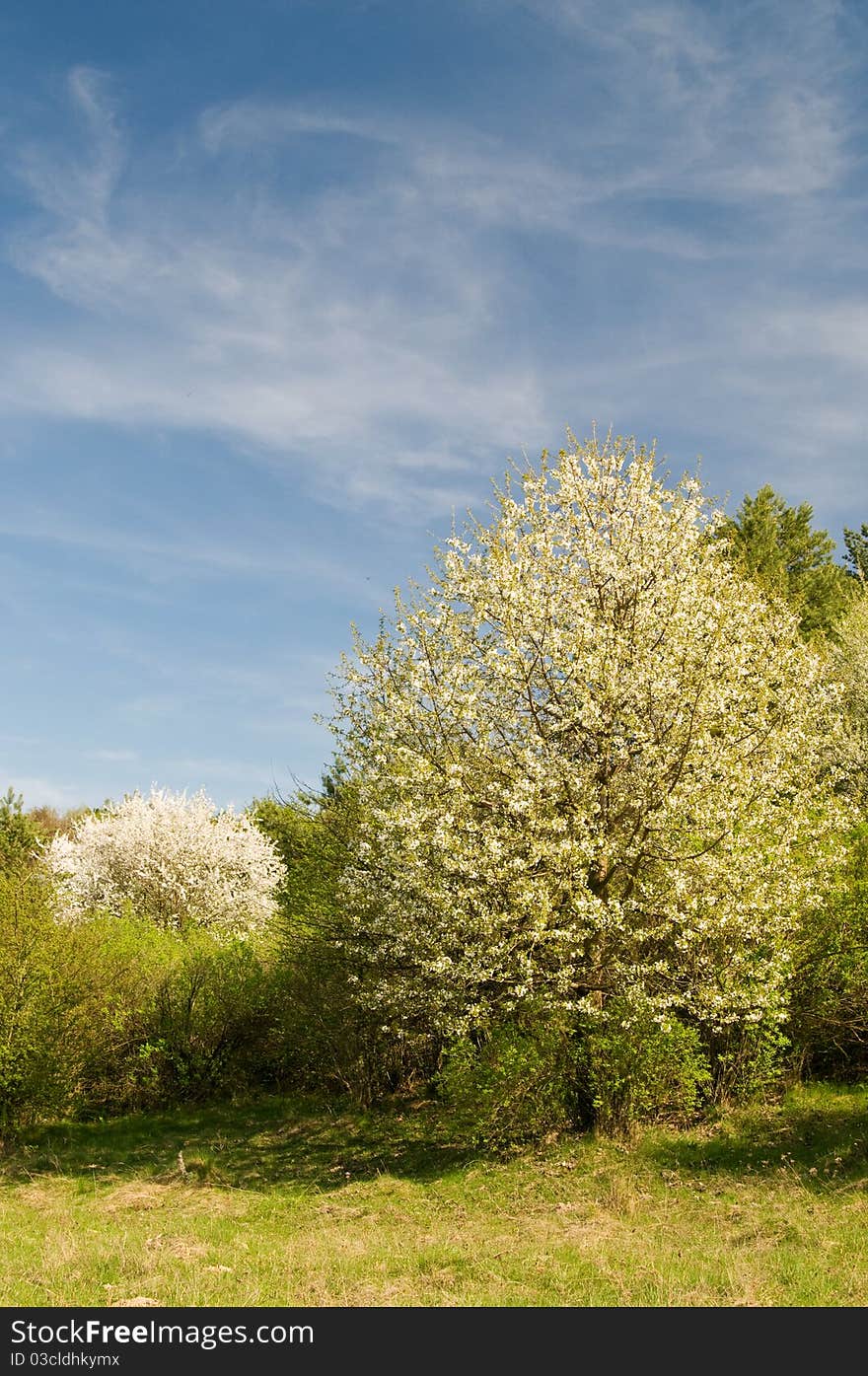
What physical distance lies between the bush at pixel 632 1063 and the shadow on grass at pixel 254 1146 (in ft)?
8.44

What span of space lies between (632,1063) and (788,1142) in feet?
8.49

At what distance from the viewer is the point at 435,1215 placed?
513 inches

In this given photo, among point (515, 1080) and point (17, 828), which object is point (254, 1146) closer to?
point (515, 1080)

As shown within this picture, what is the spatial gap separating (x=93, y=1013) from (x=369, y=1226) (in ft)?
34.9

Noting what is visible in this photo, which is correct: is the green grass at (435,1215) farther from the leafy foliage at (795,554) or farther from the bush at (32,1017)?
the leafy foliage at (795,554)

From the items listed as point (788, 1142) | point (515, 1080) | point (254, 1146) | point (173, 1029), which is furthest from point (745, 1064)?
point (173, 1029)

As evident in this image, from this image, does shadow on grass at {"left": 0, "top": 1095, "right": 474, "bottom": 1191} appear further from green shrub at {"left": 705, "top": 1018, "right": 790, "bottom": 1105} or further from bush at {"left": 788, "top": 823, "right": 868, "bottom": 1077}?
bush at {"left": 788, "top": 823, "right": 868, "bottom": 1077}

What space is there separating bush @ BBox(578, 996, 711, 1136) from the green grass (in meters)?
0.56

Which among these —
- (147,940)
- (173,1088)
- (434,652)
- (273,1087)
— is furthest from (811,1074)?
(147,940)

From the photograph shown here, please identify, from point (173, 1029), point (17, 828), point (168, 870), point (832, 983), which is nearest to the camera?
point (832, 983)

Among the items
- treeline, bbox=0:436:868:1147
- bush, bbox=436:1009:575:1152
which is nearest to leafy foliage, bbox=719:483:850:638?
treeline, bbox=0:436:868:1147

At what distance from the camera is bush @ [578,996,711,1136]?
48.1 ft

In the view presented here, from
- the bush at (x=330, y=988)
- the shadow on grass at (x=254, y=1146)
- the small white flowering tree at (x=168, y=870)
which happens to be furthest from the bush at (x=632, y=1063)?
the small white flowering tree at (x=168, y=870)

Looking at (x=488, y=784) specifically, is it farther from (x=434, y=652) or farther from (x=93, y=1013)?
(x=93, y=1013)
